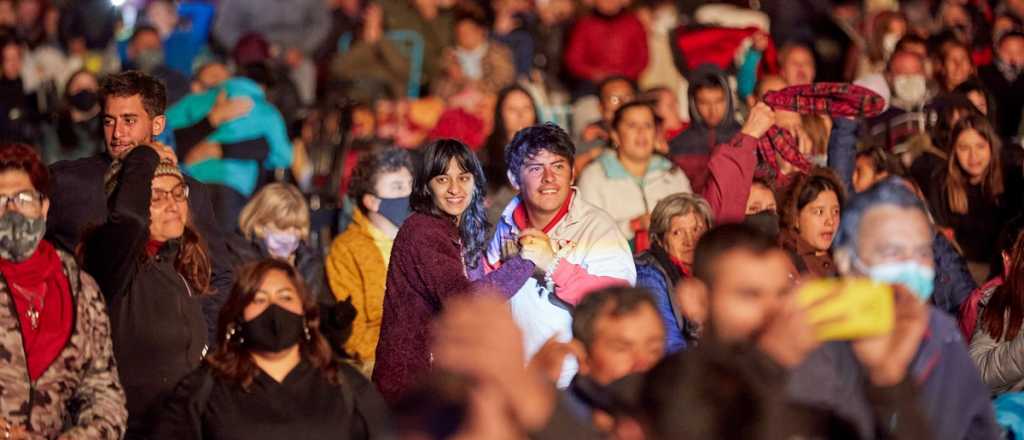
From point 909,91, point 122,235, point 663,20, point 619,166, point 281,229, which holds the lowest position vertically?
point 281,229

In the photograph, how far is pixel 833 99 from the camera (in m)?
10.6

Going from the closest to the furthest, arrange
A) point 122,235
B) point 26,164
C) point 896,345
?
point 896,345, point 26,164, point 122,235

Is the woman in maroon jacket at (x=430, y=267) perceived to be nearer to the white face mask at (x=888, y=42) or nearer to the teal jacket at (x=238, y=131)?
the teal jacket at (x=238, y=131)

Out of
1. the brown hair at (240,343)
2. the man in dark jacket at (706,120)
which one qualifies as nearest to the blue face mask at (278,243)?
the man in dark jacket at (706,120)

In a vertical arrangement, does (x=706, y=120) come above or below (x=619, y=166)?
above

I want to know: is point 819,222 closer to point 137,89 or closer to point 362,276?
point 362,276

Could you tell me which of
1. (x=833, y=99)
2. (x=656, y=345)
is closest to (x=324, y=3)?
(x=833, y=99)

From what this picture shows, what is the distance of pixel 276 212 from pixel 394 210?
741 mm

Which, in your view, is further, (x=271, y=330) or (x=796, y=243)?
(x=796, y=243)

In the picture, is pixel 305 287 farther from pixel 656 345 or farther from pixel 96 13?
pixel 96 13

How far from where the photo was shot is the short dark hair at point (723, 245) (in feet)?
20.1

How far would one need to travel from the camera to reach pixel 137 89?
30.8ft

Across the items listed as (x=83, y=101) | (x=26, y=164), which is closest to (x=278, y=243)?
(x=26, y=164)

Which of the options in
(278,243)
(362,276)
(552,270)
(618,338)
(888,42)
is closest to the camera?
(618,338)
